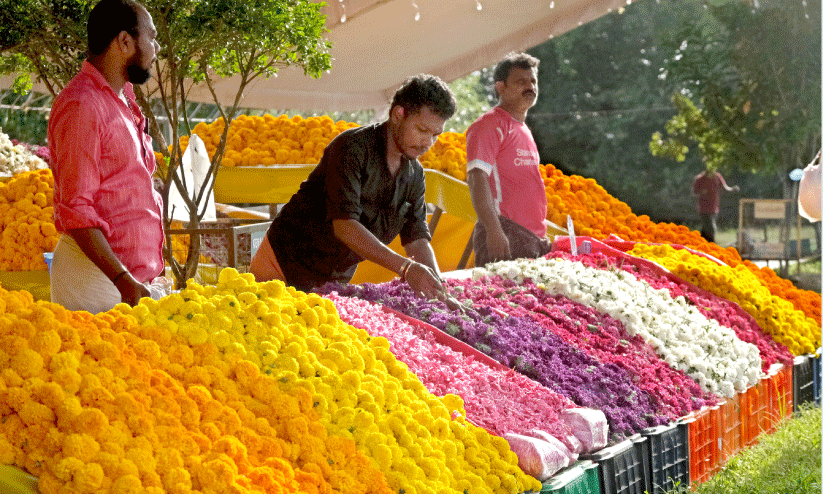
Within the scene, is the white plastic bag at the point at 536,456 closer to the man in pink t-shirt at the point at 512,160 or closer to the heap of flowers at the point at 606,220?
the man in pink t-shirt at the point at 512,160

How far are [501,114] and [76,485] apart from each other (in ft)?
10.9

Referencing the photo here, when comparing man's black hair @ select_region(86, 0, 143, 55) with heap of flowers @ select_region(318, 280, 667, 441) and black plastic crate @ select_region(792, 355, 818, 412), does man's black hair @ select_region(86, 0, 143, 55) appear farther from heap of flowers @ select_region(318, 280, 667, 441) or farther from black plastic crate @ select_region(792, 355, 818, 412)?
black plastic crate @ select_region(792, 355, 818, 412)

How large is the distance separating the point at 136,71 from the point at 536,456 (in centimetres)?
145

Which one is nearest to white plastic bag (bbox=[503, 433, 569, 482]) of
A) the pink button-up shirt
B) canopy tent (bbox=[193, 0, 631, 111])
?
the pink button-up shirt

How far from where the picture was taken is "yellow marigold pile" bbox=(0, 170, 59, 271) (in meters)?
4.14

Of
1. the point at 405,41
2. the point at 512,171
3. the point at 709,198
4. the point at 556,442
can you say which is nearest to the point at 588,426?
the point at 556,442

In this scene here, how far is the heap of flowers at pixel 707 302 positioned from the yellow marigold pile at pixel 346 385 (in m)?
2.16

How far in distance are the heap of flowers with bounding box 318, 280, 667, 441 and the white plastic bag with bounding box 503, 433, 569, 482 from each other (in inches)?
17.2

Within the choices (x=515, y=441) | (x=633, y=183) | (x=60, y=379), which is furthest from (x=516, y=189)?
(x=633, y=183)

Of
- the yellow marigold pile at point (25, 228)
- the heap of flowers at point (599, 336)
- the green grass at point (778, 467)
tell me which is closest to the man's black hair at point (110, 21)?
the heap of flowers at point (599, 336)

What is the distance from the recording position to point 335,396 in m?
1.82

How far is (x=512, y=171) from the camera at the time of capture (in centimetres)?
432

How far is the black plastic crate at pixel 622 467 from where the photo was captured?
2.25m

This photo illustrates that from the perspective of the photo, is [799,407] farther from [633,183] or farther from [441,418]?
[633,183]
